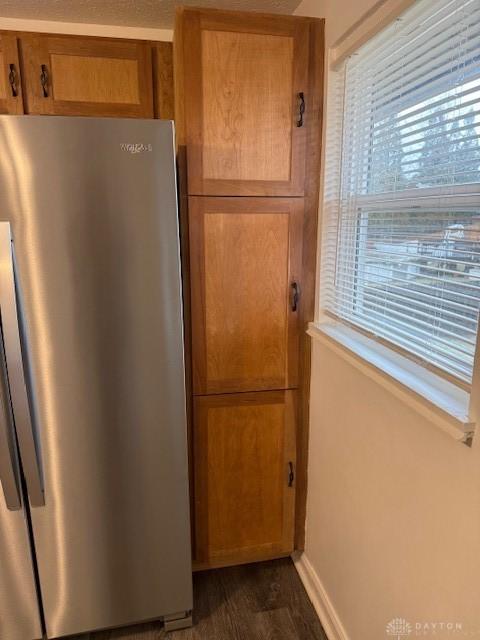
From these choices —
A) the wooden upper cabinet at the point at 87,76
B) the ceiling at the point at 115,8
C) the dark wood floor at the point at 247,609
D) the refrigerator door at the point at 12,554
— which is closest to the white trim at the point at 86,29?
the ceiling at the point at 115,8

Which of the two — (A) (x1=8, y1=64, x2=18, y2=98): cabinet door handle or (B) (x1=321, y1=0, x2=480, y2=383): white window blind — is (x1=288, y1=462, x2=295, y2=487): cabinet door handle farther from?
(A) (x1=8, y1=64, x2=18, y2=98): cabinet door handle

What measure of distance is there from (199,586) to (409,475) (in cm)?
122

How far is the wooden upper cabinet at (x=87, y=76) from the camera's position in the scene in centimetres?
174

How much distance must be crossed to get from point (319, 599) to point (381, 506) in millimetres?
741

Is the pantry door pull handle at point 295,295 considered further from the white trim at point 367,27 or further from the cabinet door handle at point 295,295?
the white trim at point 367,27

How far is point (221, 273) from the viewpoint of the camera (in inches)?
64.6

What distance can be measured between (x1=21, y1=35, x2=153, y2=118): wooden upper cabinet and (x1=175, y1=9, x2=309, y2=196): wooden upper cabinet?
0.36 meters

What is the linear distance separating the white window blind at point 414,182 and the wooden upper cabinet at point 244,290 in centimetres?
21

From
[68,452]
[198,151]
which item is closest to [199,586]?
[68,452]

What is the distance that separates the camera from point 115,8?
1.75m

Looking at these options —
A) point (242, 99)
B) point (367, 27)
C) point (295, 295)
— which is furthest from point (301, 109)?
point (295, 295)

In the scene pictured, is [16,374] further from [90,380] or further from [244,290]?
[244,290]

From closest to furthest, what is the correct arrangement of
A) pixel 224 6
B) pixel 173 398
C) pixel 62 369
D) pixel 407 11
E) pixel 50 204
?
pixel 407 11
pixel 50 204
pixel 62 369
pixel 173 398
pixel 224 6

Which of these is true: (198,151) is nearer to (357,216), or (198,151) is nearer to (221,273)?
(221,273)
